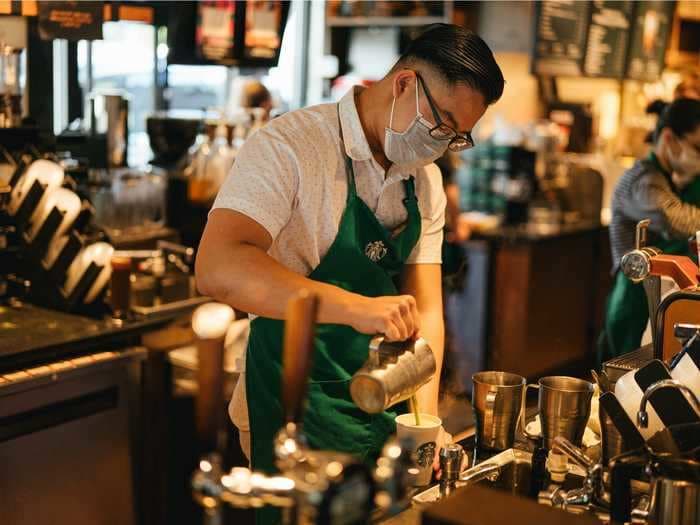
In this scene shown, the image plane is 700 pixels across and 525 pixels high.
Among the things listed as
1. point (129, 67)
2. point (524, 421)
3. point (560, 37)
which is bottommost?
point (524, 421)

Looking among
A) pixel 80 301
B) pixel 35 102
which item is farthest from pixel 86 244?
pixel 35 102

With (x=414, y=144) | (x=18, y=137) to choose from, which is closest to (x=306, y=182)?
(x=414, y=144)

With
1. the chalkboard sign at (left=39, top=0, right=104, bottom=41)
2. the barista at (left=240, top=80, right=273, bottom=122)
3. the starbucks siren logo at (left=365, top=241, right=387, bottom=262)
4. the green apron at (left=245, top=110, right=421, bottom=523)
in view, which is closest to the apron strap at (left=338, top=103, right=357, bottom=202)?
the green apron at (left=245, top=110, right=421, bottom=523)

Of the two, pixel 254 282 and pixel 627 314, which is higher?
pixel 254 282

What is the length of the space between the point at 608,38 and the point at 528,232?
202 cm

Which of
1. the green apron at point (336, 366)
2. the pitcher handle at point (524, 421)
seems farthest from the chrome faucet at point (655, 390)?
the green apron at point (336, 366)

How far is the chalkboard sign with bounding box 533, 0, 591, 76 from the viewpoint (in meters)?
5.89

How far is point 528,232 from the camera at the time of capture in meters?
5.49

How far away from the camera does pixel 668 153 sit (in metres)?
3.75

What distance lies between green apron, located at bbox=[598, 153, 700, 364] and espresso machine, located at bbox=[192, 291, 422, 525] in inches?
101

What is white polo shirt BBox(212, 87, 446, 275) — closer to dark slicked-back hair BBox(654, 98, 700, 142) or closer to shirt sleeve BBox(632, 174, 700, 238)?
shirt sleeve BBox(632, 174, 700, 238)

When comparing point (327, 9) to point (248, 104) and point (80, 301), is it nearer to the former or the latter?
point (248, 104)

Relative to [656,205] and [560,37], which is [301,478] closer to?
[656,205]

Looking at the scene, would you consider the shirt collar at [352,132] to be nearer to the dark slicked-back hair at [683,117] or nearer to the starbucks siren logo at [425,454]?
the starbucks siren logo at [425,454]
